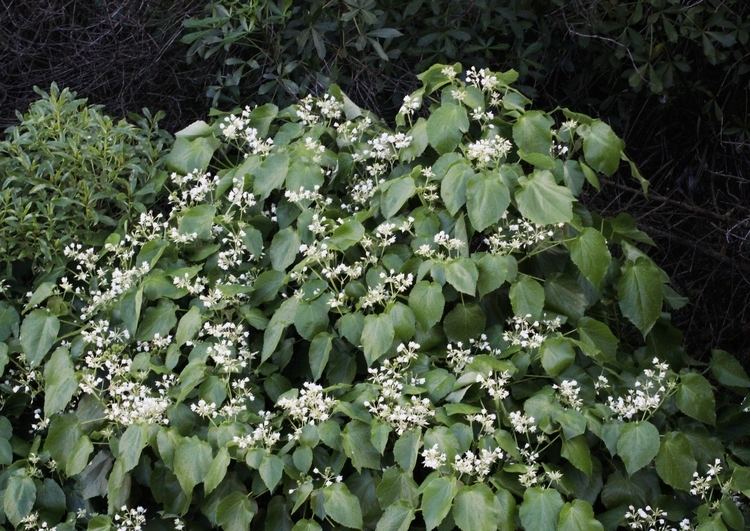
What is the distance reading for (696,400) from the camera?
3029 mm

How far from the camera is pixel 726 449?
3.35 m

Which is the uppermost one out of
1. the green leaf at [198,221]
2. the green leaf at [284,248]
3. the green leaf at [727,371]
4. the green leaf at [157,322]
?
the green leaf at [198,221]

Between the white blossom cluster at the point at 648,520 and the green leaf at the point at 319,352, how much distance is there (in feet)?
2.80

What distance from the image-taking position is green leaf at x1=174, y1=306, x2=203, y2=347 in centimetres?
315

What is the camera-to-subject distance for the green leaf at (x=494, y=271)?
300 cm

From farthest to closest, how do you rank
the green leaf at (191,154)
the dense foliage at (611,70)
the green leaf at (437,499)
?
the dense foliage at (611,70), the green leaf at (191,154), the green leaf at (437,499)

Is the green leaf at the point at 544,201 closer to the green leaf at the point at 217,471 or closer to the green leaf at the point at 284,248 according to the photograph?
the green leaf at the point at 284,248

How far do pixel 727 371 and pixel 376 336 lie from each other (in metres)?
1.07

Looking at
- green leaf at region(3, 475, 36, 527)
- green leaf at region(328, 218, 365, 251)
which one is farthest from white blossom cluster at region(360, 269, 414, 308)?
green leaf at region(3, 475, 36, 527)

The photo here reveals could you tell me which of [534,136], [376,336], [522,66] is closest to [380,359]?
[376,336]

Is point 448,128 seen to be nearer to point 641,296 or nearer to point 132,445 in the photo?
point 641,296

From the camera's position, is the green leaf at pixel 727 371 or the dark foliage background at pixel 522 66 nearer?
the green leaf at pixel 727 371

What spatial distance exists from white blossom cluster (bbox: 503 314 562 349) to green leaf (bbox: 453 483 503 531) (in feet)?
1.50

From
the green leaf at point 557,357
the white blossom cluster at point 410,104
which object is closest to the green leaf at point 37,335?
the white blossom cluster at point 410,104
